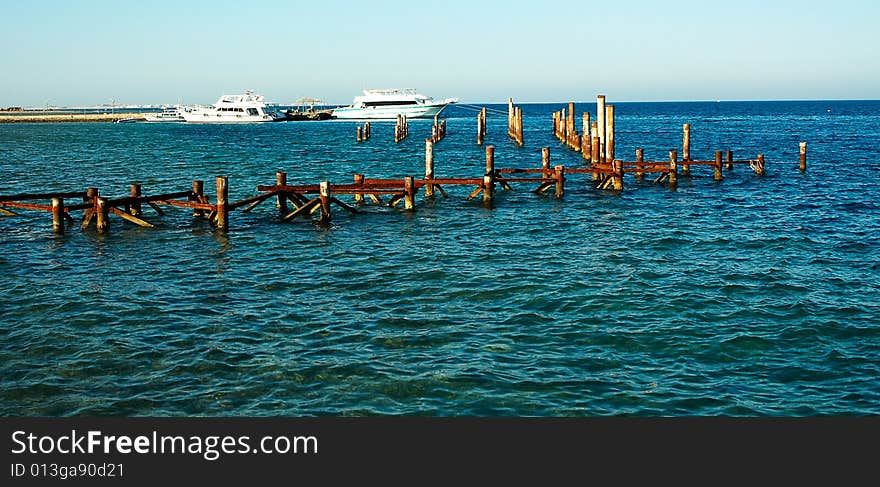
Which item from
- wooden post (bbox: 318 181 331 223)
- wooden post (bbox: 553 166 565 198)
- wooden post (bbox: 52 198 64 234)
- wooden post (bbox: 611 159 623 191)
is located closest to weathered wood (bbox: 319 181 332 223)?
wooden post (bbox: 318 181 331 223)

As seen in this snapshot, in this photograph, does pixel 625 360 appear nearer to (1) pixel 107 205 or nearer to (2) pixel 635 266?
(2) pixel 635 266

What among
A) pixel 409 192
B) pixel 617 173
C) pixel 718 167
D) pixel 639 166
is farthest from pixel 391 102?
pixel 409 192

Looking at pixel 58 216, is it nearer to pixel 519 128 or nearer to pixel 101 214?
pixel 101 214

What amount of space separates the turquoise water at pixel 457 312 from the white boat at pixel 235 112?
106m

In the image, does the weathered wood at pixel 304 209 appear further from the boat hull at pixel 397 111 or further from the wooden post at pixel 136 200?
the boat hull at pixel 397 111

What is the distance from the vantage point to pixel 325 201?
1013 inches

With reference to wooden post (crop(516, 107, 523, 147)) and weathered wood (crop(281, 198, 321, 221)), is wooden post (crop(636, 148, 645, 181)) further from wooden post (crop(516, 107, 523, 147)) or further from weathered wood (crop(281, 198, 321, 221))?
wooden post (crop(516, 107, 523, 147))

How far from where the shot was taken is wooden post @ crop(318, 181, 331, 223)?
25.7 metres

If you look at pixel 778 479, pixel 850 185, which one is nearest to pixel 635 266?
pixel 778 479

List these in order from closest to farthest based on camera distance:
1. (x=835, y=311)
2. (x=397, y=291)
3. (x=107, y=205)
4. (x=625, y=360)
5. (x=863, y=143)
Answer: (x=625, y=360) < (x=835, y=311) < (x=397, y=291) < (x=107, y=205) < (x=863, y=143)

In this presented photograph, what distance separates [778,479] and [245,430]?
512 centimetres

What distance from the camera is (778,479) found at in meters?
7.94

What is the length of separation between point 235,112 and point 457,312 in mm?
122629

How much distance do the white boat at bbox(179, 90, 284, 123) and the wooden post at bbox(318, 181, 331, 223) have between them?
361ft
